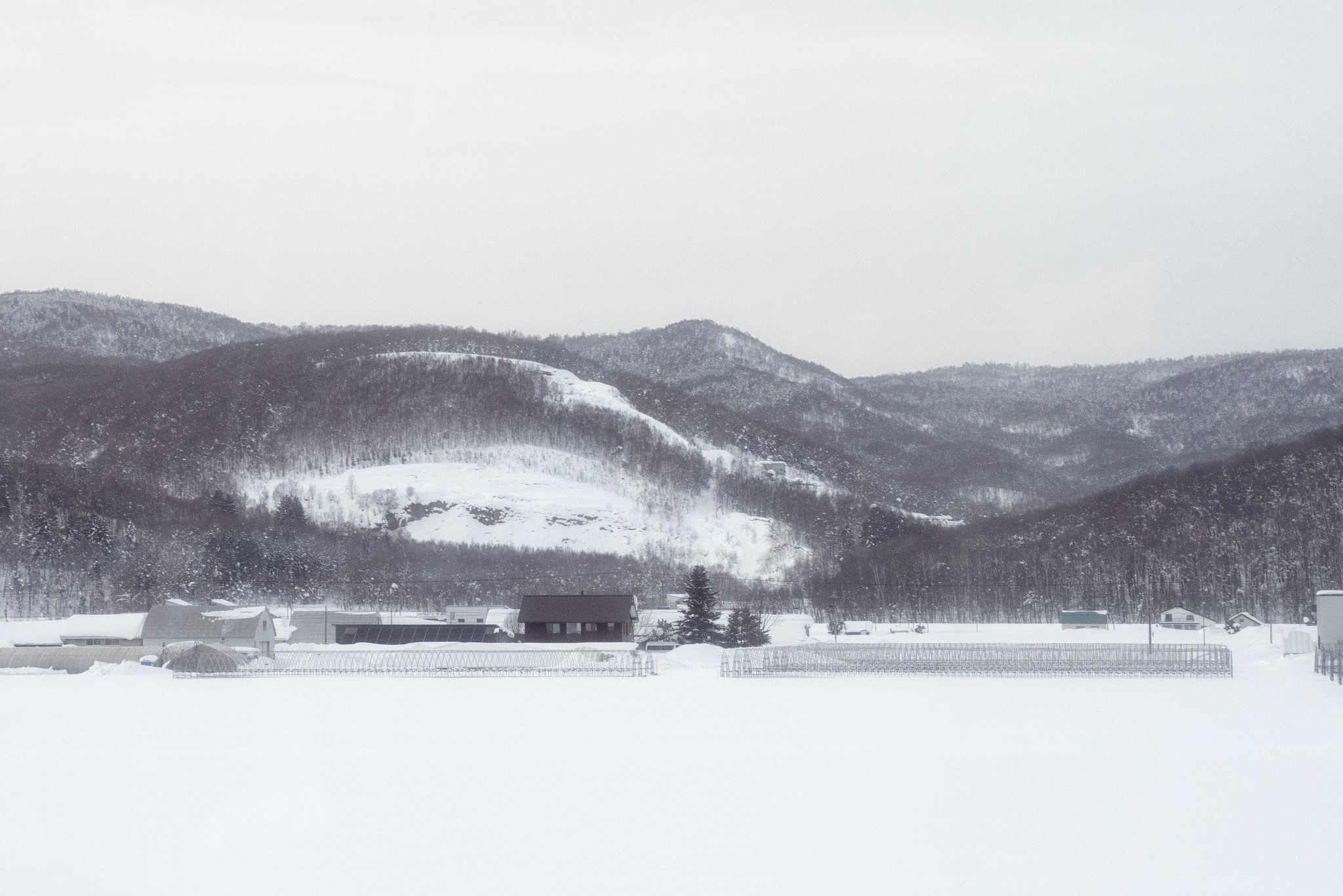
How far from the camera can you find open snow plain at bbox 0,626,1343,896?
1236 cm

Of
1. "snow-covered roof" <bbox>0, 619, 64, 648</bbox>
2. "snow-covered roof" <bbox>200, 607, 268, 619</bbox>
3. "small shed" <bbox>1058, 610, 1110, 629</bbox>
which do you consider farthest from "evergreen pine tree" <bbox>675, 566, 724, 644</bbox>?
"snow-covered roof" <bbox>0, 619, 64, 648</bbox>

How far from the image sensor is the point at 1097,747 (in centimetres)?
2002

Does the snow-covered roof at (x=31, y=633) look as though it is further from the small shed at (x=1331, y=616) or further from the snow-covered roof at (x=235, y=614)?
the small shed at (x=1331, y=616)

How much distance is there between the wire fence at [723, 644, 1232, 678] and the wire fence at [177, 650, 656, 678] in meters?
3.64

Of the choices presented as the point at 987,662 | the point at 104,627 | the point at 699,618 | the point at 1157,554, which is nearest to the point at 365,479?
the point at 104,627

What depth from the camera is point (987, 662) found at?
1582 inches

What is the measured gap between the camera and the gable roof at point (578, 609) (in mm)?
61125

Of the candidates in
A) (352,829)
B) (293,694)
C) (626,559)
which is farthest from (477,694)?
(626,559)

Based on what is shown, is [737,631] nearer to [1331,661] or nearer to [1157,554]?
[1331,661]

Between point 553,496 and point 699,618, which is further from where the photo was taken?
point 553,496

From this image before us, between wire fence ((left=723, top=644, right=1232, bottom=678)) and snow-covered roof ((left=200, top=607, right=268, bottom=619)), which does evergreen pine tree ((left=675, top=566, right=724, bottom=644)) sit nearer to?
wire fence ((left=723, top=644, right=1232, bottom=678))

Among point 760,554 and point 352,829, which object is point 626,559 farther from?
point 352,829

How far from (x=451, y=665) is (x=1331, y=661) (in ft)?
85.2

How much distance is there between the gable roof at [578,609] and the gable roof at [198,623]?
481 inches
